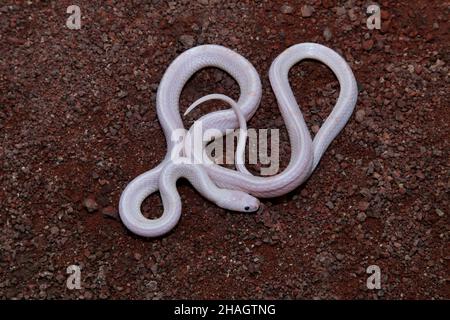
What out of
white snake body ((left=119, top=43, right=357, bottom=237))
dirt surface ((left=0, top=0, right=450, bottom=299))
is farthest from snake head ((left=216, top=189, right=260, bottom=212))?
dirt surface ((left=0, top=0, right=450, bottom=299))

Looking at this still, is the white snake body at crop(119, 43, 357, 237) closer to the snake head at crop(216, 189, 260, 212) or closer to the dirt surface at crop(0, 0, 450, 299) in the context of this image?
the snake head at crop(216, 189, 260, 212)

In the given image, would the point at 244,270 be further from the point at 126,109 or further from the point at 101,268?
the point at 126,109

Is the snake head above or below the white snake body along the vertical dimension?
below

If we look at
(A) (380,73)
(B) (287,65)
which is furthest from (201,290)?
(A) (380,73)

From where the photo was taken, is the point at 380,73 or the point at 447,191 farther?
the point at 380,73

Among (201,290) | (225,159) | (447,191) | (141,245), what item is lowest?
(201,290)

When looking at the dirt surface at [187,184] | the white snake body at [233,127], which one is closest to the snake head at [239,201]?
the white snake body at [233,127]
